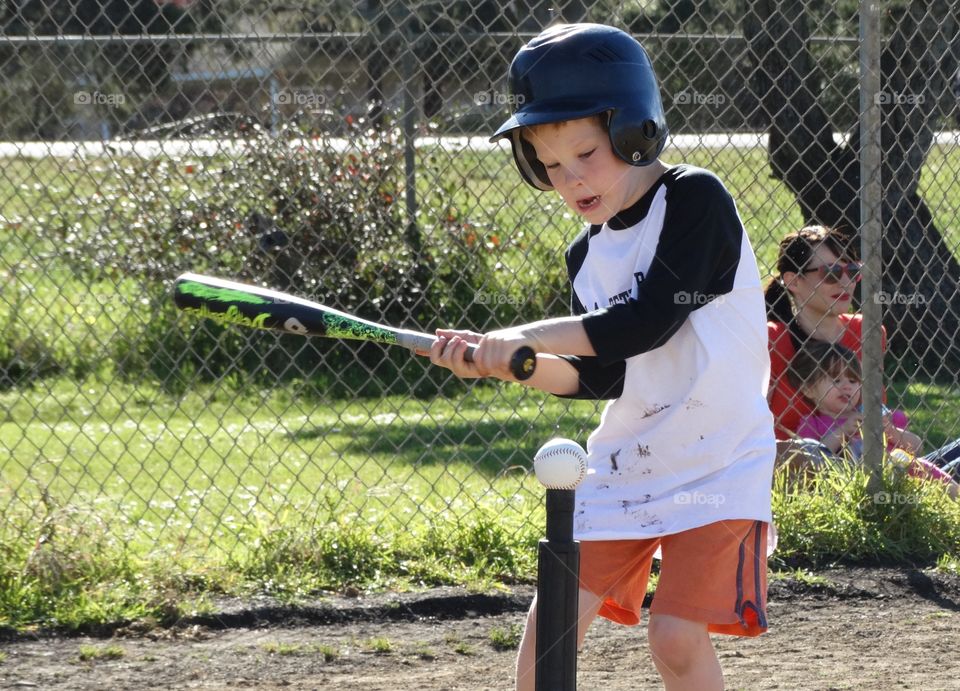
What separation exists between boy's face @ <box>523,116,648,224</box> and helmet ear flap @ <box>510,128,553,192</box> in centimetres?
6

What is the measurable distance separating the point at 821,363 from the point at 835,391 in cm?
15

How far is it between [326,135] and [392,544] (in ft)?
8.94

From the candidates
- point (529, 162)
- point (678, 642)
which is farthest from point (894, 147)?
point (678, 642)

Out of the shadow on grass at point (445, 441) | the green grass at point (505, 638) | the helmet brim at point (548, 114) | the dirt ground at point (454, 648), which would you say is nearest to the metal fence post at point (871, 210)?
the dirt ground at point (454, 648)

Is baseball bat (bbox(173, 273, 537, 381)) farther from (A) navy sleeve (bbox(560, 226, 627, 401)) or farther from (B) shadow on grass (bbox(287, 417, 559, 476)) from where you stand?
(B) shadow on grass (bbox(287, 417, 559, 476))

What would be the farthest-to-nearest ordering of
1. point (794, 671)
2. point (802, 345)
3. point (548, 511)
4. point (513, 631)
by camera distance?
point (802, 345) → point (513, 631) → point (794, 671) → point (548, 511)

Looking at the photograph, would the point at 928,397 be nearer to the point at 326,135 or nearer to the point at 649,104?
the point at 326,135

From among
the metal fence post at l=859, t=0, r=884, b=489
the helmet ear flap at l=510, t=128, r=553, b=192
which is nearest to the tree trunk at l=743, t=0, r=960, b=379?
the metal fence post at l=859, t=0, r=884, b=489

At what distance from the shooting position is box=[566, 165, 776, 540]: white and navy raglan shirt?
228 centimetres

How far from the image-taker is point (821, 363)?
445 cm

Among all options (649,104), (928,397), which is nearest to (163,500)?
(649,104)

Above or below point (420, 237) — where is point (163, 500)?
below

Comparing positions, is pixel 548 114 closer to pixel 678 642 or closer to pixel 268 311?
pixel 268 311

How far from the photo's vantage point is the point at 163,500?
16.8 ft
